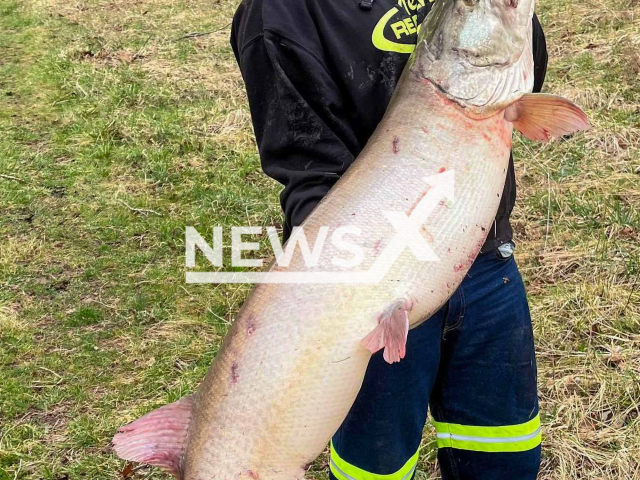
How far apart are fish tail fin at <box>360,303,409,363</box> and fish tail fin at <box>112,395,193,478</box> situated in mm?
521

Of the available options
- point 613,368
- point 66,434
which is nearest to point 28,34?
point 66,434

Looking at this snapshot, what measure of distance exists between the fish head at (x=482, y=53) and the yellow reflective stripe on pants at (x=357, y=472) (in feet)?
3.79

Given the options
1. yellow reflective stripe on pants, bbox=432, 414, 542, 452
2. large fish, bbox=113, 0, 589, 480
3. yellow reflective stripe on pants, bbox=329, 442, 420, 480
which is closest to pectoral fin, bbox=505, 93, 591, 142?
large fish, bbox=113, 0, 589, 480

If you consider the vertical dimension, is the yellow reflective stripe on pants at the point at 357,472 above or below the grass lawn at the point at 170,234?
above

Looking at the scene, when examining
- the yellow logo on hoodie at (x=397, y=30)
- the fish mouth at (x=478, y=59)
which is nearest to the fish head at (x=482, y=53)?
the fish mouth at (x=478, y=59)

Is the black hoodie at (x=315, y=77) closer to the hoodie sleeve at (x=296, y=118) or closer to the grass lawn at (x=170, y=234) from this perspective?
the hoodie sleeve at (x=296, y=118)

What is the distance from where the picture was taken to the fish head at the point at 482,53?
1.98 metres

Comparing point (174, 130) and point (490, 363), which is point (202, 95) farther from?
point (490, 363)

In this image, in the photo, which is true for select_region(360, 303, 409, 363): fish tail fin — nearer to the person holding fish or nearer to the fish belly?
the fish belly

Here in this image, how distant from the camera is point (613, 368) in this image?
3.81m

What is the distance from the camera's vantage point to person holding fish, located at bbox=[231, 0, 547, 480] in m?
2.13

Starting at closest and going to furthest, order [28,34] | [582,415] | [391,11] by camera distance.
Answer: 1. [391,11]
2. [582,415]
3. [28,34]

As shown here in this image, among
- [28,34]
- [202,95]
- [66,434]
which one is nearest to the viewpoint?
[66,434]

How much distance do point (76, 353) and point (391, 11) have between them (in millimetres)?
2982
